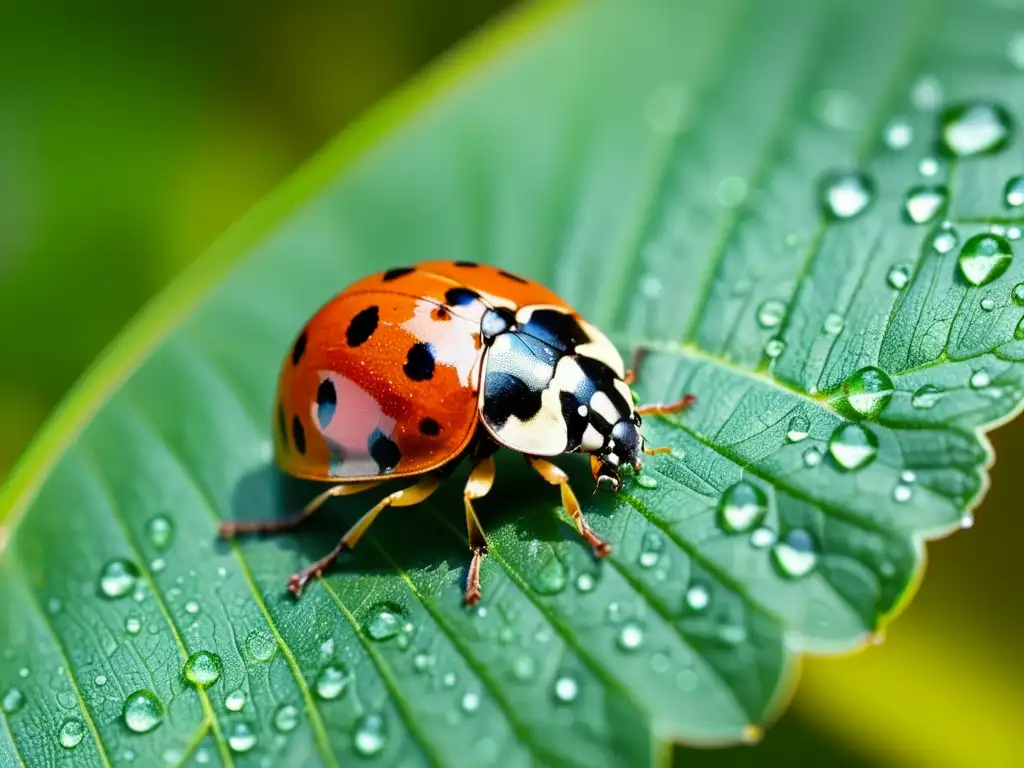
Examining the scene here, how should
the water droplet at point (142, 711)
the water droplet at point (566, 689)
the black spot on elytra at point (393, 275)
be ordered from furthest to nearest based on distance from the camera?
the black spot on elytra at point (393, 275)
the water droplet at point (142, 711)
the water droplet at point (566, 689)

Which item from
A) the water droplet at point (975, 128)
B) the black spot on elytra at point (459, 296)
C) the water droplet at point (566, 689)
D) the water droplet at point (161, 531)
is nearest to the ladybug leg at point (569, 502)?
the water droplet at point (566, 689)

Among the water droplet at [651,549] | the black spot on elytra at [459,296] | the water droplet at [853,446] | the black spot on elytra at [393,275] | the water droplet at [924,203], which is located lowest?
the water droplet at [651,549]

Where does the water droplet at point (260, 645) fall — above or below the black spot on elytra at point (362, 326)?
below

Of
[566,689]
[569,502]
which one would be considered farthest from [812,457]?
Result: [566,689]

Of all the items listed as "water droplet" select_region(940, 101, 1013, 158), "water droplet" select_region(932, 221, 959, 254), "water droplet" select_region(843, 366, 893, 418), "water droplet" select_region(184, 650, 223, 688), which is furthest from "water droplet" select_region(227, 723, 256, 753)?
"water droplet" select_region(940, 101, 1013, 158)

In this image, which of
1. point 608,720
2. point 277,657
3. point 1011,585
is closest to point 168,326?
point 277,657

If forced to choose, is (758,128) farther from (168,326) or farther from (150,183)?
(150,183)

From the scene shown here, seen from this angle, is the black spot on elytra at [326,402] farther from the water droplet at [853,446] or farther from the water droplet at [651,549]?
the water droplet at [853,446]

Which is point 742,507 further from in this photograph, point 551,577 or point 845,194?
point 845,194
